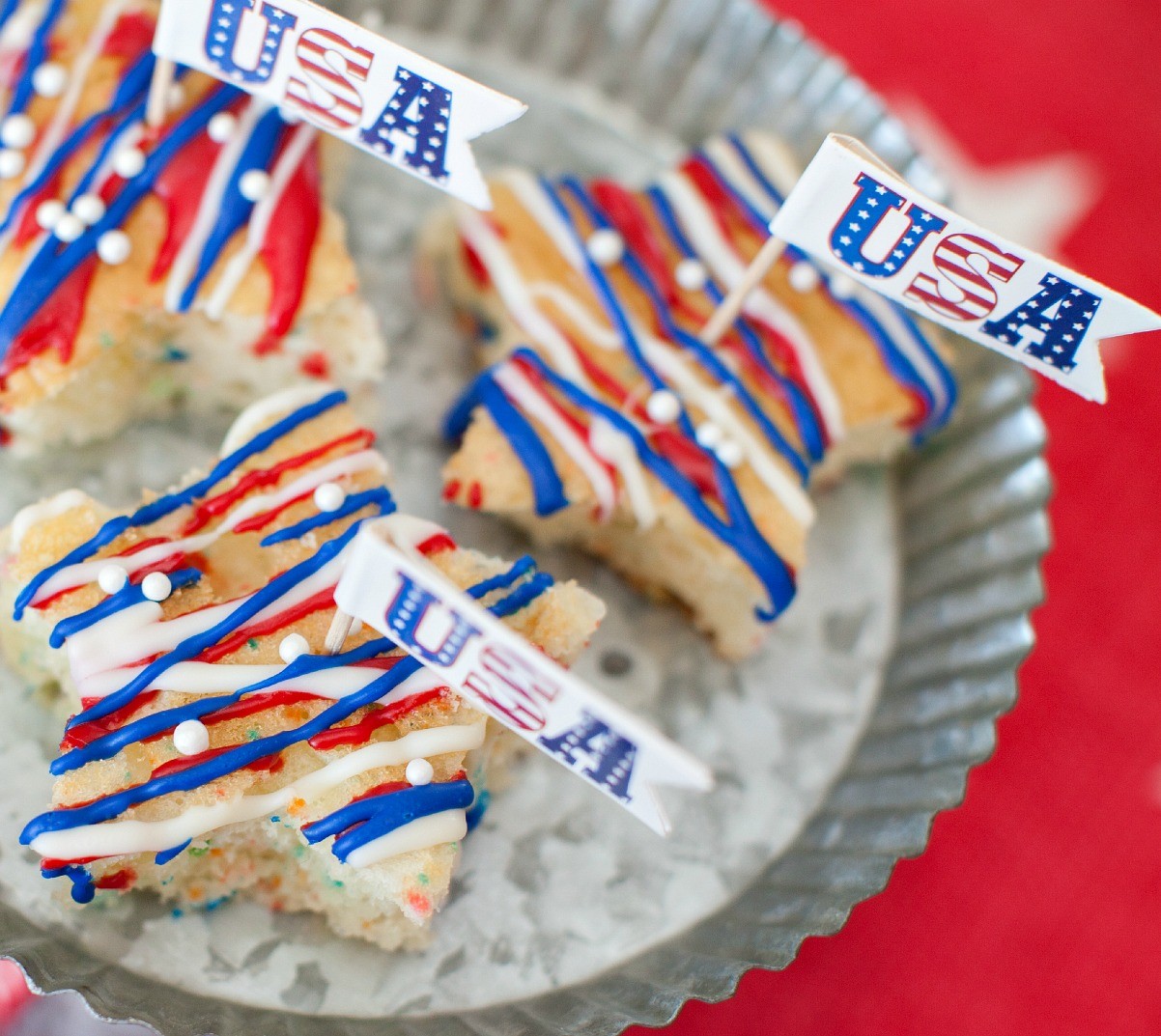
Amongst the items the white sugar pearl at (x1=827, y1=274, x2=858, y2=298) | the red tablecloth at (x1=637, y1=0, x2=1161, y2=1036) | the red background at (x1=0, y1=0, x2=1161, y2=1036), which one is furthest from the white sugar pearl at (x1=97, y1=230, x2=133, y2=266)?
the red tablecloth at (x1=637, y1=0, x2=1161, y2=1036)

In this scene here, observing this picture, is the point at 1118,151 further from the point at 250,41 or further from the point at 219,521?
the point at 219,521

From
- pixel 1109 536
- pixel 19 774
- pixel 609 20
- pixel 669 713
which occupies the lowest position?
pixel 19 774

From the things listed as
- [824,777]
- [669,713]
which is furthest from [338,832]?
[824,777]

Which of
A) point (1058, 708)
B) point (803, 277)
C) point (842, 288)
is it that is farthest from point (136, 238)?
point (1058, 708)

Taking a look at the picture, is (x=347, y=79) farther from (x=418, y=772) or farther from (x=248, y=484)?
(x=418, y=772)

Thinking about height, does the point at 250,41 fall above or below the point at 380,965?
above

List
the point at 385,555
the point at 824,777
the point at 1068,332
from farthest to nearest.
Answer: the point at 824,777 → the point at 1068,332 → the point at 385,555

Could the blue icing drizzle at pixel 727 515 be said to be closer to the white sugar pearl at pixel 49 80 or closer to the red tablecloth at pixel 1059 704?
the red tablecloth at pixel 1059 704
